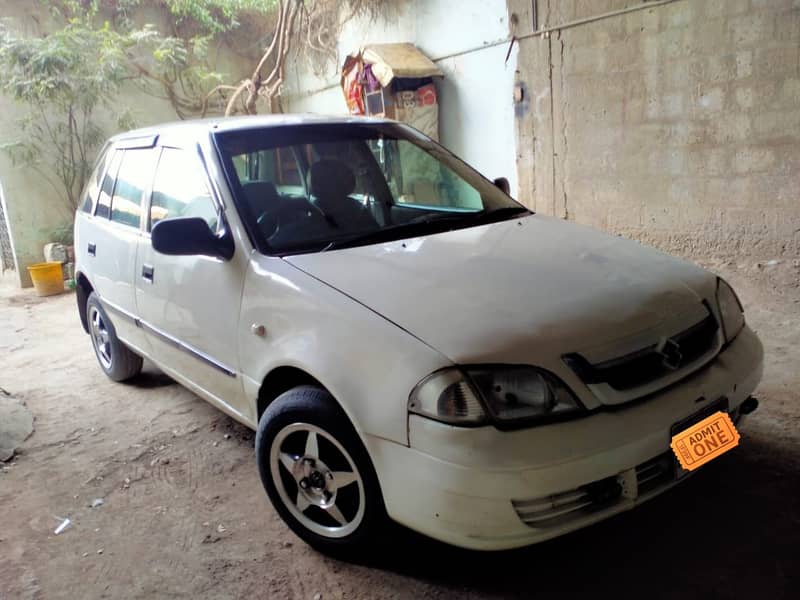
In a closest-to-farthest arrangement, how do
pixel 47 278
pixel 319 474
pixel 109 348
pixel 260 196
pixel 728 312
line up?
pixel 319 474
pixel 728 312
pixel 260 196
pixel 109 348
pixel 47 278

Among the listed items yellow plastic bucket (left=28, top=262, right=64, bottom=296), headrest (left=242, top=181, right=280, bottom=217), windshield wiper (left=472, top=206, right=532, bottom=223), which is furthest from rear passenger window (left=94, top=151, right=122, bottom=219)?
yellow plastic bucket (left=28, top=262, right=64, bottom=296)

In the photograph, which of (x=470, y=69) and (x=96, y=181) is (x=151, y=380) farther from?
(x=470, y=69)

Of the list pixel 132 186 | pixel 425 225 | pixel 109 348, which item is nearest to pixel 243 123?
pixel 132 186

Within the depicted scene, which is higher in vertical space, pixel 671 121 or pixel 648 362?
pixel 671 121

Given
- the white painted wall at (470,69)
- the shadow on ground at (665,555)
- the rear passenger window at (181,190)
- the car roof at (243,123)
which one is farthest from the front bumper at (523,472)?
the white painted wall at (470,69)

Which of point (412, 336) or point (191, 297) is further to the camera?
point (191, 297)

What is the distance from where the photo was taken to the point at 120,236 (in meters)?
3.32

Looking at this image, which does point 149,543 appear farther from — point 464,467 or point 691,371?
point 691,371

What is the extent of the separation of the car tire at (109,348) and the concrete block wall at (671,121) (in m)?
3.88

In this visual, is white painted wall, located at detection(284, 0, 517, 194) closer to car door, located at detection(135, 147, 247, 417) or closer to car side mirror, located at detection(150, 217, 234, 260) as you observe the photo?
car door, located at detection(135, 147, 247, 417)

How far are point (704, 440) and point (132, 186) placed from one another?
2.94 metres

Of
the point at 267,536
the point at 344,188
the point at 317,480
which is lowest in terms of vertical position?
the point at 267,536

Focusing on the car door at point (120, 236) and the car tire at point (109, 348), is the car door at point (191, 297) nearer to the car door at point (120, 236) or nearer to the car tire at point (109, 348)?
the car door at point (120, 236)

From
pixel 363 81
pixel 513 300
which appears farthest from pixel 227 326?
pixel 363 81
